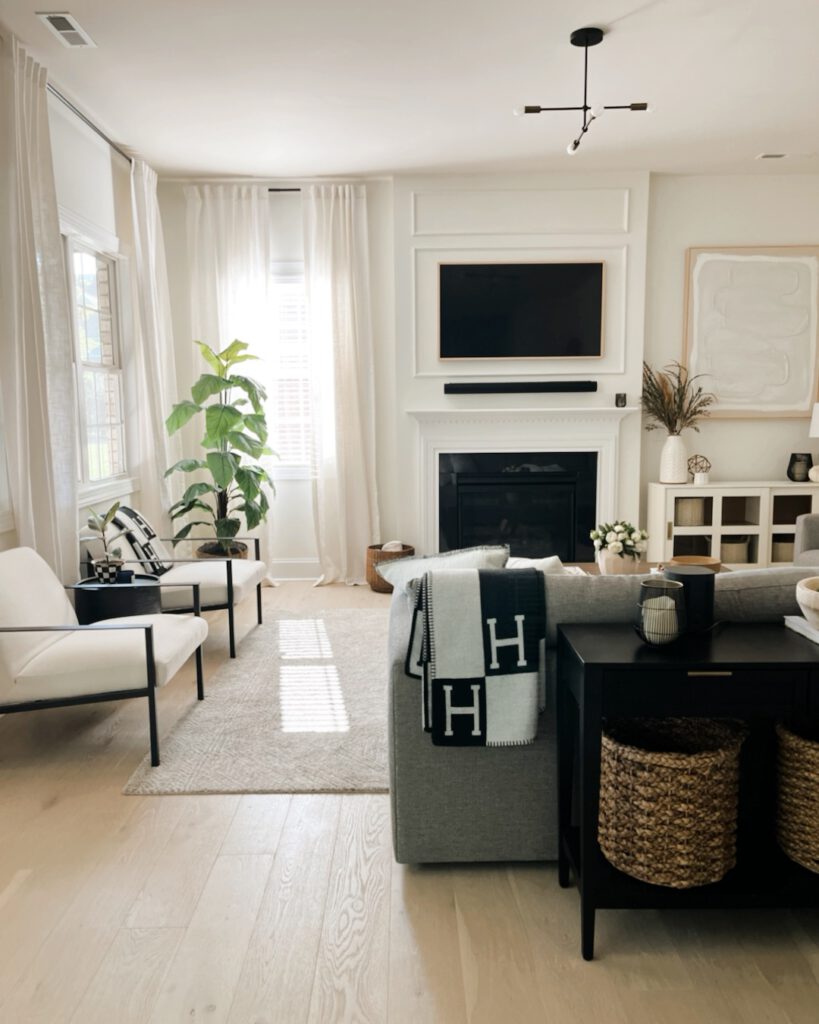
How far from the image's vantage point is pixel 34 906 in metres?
2.11

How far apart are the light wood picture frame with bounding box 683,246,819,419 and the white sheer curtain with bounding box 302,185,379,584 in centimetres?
235

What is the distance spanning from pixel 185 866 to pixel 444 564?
44.5 inches

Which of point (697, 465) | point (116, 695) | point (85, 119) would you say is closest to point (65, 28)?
point (85, 119)

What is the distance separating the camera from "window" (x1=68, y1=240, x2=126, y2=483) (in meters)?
4.71

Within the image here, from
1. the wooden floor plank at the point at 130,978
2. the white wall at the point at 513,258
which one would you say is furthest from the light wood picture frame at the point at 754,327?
the wooden floor plank at the point at 130,978

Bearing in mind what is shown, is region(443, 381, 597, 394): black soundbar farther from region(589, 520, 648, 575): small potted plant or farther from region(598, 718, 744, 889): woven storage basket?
region(598, 718, 744, 889): woven storage basket

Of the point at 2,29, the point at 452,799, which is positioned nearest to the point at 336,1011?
the point at 452,799

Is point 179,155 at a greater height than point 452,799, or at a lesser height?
greater

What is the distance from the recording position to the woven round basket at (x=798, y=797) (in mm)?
1910

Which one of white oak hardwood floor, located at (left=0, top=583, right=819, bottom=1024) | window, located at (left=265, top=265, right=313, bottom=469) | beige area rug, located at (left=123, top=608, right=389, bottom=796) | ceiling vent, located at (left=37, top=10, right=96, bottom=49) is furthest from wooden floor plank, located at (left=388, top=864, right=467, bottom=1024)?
window, located at (left=265, top=265, right=313, bottom=469)

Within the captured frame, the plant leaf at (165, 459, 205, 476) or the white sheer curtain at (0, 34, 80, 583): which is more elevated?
the white sheer curtain at (0, 34, 80, 583)

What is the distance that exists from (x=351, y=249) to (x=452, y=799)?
177 inches

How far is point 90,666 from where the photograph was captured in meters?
2.92

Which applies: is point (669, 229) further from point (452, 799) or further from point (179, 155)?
point (452, 799)
